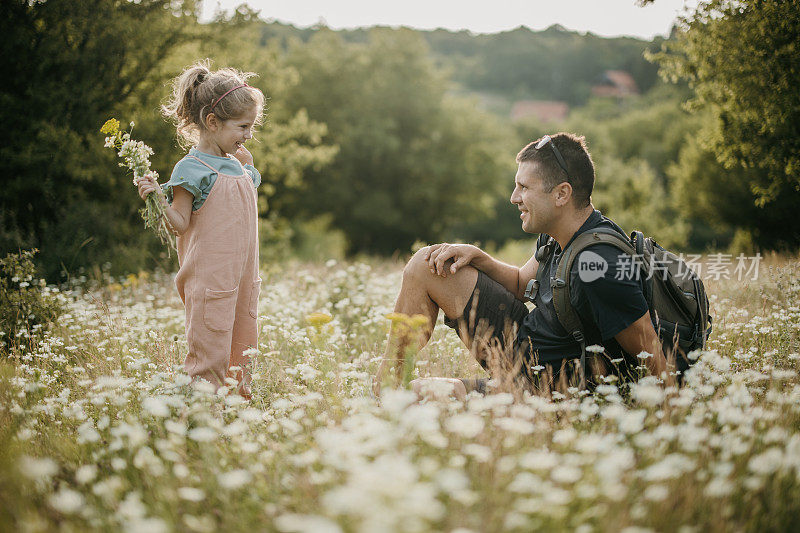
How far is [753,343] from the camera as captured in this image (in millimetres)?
4242

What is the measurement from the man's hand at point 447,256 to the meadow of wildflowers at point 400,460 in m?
0.70

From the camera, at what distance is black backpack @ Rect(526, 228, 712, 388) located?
3.28m

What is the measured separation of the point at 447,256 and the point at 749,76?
198 inches

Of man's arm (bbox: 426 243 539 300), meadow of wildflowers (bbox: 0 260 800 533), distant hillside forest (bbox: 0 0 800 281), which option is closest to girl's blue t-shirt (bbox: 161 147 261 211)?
meadow of wildflowers (bbox: 0 260 800 533)

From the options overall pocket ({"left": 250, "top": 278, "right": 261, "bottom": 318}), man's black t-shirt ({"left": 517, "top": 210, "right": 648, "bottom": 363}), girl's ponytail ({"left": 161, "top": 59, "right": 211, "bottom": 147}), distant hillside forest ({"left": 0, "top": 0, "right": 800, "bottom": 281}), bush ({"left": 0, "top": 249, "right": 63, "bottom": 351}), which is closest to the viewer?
man's black t-shirt ({"left": 517, "top": 210, "right": 648, "bottom": 363})

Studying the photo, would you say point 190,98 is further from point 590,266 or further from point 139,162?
point 590,266

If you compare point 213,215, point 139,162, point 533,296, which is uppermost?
point 139,162

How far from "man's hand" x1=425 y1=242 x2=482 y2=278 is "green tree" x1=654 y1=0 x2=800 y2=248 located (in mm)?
4309

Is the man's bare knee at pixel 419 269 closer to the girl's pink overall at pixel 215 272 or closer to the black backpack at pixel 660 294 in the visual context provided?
the black backpack at pixel 660 294

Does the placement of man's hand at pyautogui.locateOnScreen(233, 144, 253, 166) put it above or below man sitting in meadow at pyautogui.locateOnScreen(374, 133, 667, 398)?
above

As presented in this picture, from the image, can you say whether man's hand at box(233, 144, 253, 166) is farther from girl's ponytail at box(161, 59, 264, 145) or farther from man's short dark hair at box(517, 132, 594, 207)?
man's short dark hair at box(517, 132, 594, 207)

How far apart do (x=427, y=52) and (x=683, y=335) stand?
29.6 m

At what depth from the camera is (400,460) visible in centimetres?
174

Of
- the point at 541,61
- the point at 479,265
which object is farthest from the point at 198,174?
the point at 541,61
